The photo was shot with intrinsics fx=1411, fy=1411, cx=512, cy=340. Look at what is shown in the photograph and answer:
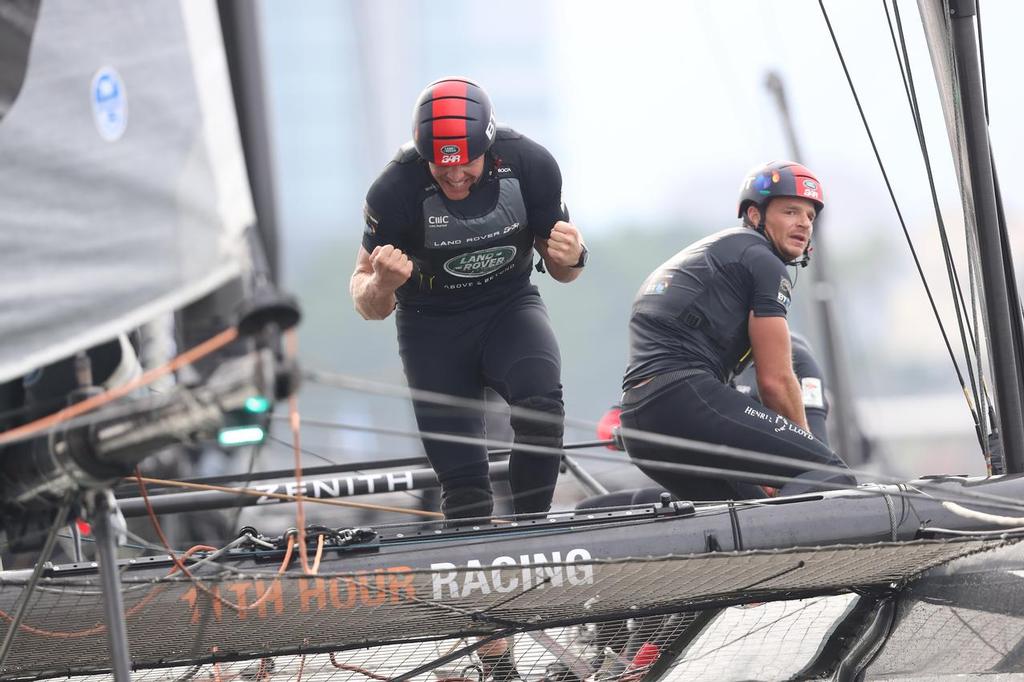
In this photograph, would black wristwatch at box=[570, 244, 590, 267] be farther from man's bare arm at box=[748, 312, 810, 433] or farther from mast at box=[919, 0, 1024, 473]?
mast at box=[919, 0, 1024, 473]

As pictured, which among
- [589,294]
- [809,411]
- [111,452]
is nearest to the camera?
[111,452]

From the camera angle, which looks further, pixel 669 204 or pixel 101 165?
pixel 669 204

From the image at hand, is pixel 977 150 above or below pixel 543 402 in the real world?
above

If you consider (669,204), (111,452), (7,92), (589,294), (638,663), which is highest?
(669,204)

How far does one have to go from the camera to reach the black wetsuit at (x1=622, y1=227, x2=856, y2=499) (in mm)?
4141

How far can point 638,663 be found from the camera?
4.04 meters

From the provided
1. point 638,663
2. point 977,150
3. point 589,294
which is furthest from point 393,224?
point 589,294

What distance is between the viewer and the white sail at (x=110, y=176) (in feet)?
8.11

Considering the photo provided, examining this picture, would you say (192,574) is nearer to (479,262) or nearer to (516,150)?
(479,262)

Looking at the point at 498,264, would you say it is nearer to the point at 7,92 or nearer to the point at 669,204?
the point at 7,92

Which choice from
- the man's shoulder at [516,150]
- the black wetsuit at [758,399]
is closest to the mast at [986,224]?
the black wetsuit at [758,399]

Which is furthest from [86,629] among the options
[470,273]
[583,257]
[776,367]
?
[776,367]

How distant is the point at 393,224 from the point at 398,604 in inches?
44.5

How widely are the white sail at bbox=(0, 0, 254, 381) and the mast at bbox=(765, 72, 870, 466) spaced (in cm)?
1056
